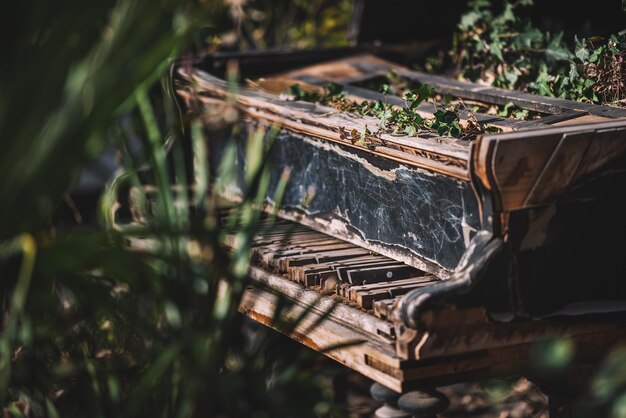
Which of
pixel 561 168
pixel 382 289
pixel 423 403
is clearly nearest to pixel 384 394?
pixel 423 403

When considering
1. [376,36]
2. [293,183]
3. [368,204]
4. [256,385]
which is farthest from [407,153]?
[376,36]

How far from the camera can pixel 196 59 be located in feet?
14.5

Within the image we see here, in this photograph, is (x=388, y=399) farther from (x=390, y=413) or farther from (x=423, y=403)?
(x=423, y=403)

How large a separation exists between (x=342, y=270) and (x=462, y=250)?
438 mm

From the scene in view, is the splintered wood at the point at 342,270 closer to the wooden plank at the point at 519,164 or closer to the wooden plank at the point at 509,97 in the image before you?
the wooden plank at the point at 519,164

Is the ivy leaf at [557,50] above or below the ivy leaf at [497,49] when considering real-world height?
above

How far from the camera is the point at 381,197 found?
10.2 ft

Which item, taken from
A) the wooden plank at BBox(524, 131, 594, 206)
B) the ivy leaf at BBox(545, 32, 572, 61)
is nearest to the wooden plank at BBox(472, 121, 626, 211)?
the wooden plank at BBox(524, 131, 594, 206)

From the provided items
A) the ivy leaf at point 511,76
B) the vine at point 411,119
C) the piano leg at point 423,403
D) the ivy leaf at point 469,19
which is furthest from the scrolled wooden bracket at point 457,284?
the ivy leaf at point 469,19

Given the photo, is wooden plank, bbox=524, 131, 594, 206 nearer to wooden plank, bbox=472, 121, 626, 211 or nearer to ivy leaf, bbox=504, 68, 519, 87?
wooden plank, bbox=472, 121, 626, 211

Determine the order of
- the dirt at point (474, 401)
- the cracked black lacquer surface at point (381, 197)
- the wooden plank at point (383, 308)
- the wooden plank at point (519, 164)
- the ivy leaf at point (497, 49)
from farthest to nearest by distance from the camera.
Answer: the dirt at point (474, 401), the ivy leaf at point (497, 49), the cracked black lacquer surface at point (381, 197), the wooden plank at point (383, 308), the wooden plank at point (519, 164)

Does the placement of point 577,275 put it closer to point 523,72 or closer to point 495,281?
point 495,281

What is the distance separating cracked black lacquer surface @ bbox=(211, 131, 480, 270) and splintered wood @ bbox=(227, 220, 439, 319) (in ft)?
0.24

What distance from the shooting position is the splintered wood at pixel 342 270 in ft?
9.15
